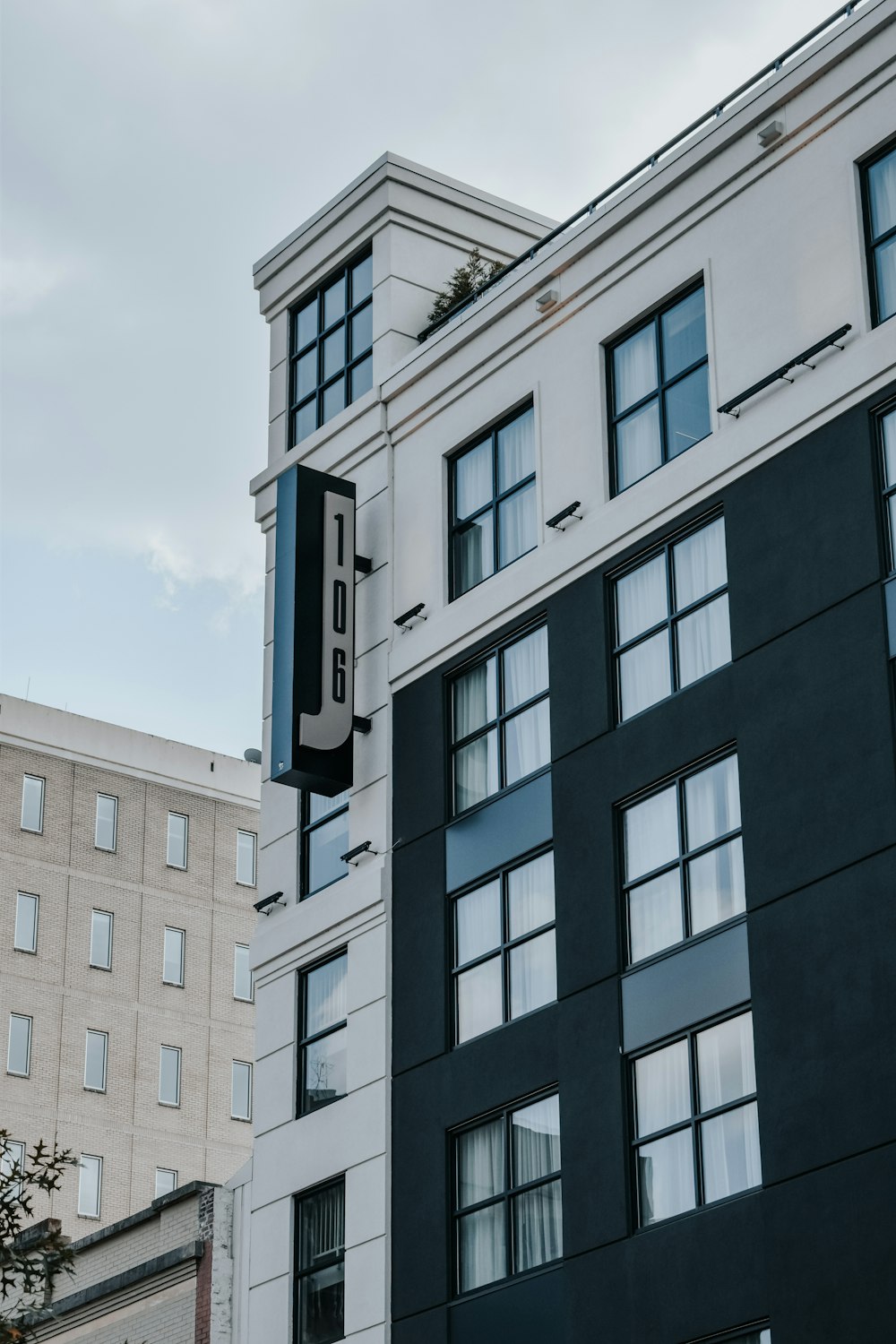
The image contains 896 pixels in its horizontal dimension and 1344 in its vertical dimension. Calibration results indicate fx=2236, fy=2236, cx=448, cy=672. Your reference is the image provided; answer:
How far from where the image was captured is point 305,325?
133 ft

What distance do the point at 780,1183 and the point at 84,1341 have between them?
16964 mm

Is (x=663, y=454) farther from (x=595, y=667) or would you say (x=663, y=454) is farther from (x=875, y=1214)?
(x=875, y=1214)

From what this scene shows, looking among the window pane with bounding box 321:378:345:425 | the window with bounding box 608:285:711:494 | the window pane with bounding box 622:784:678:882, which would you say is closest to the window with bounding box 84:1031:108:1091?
the window pane with bounding box 321:378:345:425

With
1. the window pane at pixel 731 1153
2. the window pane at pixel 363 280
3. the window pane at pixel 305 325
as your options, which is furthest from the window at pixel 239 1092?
the window pane at pixel 731 1153

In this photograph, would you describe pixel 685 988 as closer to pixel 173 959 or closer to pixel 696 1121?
pixel 696 1121

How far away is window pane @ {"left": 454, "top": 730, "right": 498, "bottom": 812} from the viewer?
3247 centimetres

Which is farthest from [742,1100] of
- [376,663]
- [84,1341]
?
[84,1341]

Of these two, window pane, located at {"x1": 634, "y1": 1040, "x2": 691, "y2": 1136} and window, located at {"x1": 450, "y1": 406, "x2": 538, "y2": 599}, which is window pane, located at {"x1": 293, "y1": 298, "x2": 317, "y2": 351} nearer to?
window, located at {"x1": 450, "y1": 406, "x2": 538, "y2": 599}

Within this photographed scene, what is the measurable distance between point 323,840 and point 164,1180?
34611mm

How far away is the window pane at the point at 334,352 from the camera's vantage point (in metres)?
39.2

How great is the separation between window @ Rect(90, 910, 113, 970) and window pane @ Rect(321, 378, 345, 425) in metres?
33.4

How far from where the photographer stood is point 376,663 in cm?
3531

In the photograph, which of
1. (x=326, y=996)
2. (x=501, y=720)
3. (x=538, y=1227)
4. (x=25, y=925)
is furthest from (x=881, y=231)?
(x=25, y=925)

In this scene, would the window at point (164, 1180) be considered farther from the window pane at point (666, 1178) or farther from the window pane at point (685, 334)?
the window pane at point (685, 334)
